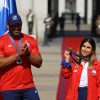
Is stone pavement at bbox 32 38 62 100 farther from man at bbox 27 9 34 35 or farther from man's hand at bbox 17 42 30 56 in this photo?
man's hand at bbox 17 42 30 56

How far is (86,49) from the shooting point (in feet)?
19.7

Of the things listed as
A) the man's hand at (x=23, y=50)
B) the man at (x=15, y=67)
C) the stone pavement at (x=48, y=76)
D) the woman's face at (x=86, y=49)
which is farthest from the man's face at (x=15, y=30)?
the stone pavement at (x=48, y=76)

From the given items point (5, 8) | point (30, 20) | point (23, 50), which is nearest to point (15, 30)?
point (23, 50)

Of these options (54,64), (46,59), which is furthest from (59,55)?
(54,64)

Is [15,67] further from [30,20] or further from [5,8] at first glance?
[30,20]

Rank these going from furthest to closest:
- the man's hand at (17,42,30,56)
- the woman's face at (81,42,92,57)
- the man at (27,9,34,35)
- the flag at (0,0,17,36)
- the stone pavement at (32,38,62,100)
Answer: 1. the man at (27,9,34,35)
2. the stone pavement at (32,38,62,100)
3. the flag at (0,0,17,36)
4. the woman's face at (81,42,92,57)
5. the man's hand at (17,42,30,56)

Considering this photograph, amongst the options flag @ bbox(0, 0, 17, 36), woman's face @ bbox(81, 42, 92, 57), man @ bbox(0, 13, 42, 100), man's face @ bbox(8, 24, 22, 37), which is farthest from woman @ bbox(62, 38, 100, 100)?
flag @ bbox(0, 0, 17, 36)

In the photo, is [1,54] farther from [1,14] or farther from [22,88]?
[1,14]

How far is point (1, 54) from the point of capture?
5508 mm

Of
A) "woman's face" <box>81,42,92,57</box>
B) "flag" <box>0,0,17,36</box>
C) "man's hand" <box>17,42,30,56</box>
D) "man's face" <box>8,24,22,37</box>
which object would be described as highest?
"flag" <box>0,0,17,36</box>

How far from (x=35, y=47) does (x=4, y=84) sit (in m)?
0.54

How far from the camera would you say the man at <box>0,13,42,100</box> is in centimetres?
546

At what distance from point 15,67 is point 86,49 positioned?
3.19ft

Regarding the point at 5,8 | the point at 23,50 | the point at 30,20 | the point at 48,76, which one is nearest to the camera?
the point at 23,50
